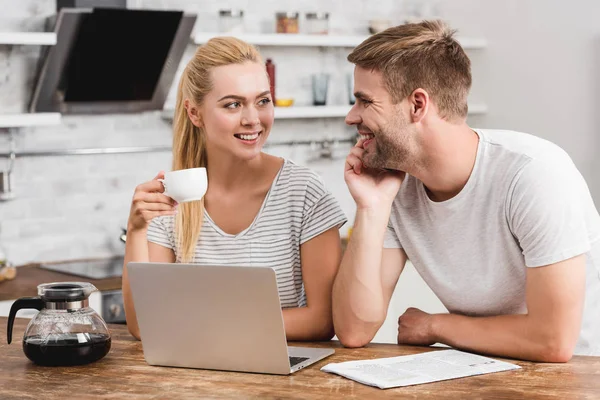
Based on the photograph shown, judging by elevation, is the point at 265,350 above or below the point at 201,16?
below

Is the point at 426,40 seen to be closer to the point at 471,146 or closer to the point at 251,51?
the point at 471,146

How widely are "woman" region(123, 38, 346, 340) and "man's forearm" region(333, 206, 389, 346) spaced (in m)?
0.11

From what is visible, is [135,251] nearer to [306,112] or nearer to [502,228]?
[502,228]

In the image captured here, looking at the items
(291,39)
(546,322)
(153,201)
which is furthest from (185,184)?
(291,39)

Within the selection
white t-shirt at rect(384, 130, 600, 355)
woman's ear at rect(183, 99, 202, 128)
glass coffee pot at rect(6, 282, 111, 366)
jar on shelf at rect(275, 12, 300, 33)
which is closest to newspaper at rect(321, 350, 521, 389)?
white t-shirt at rect(384, 130, 600, 355)

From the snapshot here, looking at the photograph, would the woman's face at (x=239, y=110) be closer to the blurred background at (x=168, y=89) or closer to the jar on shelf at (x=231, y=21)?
the blurred background at (x=168, y=89)

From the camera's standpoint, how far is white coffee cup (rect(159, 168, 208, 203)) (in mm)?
2039

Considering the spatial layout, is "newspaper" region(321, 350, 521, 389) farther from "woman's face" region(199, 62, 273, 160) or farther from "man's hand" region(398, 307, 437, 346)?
"woman's face" region(199, 62, 273, 160)

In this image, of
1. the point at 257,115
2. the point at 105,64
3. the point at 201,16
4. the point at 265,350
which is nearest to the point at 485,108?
the point at 201,16

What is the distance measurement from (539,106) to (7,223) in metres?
2.85

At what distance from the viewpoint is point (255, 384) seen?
70.6 inches

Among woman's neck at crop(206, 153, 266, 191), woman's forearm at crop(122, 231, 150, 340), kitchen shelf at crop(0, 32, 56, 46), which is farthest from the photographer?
kitchen shelf at crop(0, 32, 56, 46)

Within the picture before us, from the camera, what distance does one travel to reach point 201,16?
4594 mm

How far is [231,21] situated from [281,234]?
234cm
